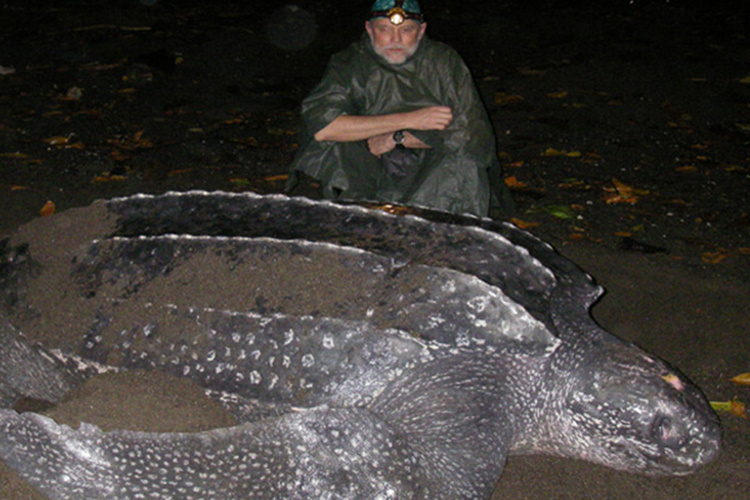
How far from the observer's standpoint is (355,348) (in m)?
1.75

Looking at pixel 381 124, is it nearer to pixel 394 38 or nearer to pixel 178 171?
pixel 394 38

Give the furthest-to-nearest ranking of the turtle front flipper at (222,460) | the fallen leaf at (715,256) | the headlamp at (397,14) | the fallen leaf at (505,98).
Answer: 1. the fallen leaf at (505,98)
2. the fallen leaf at (715,256)
3. the headlamp at (397,14)
4. the turtle front flipper at (222,460)

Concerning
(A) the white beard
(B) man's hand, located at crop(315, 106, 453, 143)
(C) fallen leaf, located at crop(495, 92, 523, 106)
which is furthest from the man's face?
(C) fallen leaf, located at crop(495, 92, 523, 106)

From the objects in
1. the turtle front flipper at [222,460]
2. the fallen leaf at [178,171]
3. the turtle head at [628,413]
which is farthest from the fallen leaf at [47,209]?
the turtle head at [628,413]

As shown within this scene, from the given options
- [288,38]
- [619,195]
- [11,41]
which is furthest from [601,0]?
[11,41]

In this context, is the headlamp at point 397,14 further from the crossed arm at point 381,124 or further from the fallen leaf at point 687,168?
the fallen leaf at point 687,168

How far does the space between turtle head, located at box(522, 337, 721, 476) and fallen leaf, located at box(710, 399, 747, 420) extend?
41cm

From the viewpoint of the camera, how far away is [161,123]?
15.5 feet

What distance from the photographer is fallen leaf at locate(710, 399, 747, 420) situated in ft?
7.10

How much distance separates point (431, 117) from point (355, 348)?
4.39 feet

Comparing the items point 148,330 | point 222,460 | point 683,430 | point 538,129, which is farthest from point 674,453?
point 538,129

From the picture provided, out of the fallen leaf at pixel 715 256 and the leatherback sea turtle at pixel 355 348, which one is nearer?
the leatherback sea turtle at pixel 355 348

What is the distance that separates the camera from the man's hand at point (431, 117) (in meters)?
2.77

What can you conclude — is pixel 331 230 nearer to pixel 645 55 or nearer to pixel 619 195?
pixel 619 195
